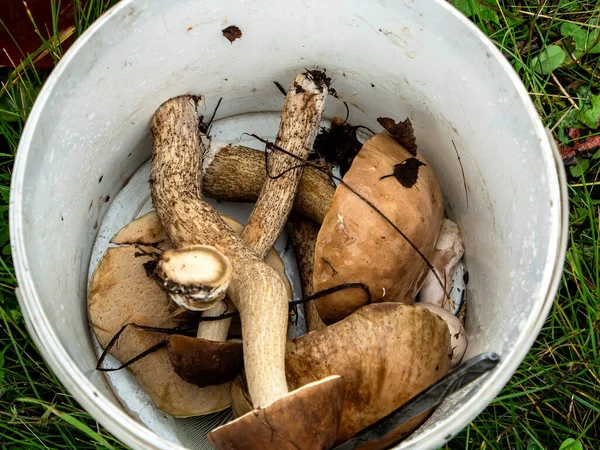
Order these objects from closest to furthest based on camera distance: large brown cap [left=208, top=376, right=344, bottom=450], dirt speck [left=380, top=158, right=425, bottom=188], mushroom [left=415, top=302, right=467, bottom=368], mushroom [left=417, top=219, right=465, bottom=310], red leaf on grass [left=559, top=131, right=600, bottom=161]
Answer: large brown cap [left=208, top=376, right=344, bottom=450], dirt speck [left=380, top=158, right=425, bottom=188], mushroom [left=415, top=302, right=467, bottom=368], mushroom [left=417, top=219, right=465, bottom=310], red leaf on grass [left=559, top=131, right=600, bottom=161]

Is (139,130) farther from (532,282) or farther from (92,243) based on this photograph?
(532,282)

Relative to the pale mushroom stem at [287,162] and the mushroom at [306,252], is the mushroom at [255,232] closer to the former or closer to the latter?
the pale mushroom stem at [287,162]

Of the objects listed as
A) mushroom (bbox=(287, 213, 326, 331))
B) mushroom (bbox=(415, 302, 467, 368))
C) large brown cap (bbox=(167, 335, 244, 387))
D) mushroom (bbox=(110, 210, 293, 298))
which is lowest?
mushroom (bbox=(415, 302, 467, 368))

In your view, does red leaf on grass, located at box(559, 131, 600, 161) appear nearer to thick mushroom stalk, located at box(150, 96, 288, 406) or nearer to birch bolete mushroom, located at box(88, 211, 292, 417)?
thick mushroom stalk, located at box(150, 96, 288, 406)

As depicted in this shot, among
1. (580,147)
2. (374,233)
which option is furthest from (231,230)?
(580,147)

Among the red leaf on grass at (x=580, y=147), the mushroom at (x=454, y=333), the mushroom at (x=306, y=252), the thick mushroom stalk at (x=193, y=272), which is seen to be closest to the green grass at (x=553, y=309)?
the red leaf on grass at (x=580, y=147)

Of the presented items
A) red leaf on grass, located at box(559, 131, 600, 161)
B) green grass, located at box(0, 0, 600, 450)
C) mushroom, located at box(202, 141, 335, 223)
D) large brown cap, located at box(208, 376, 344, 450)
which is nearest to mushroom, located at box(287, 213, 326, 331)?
mushroom, located at box(202, 141, 335, 223)

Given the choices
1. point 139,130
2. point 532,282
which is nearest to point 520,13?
point 532,282

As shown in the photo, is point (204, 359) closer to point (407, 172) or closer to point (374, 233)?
point (374, 233)
